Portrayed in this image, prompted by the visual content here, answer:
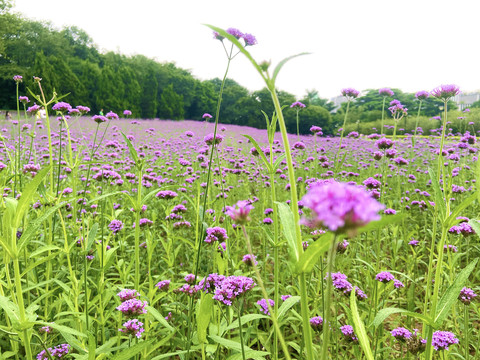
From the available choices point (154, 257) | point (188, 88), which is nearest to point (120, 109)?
point (188, 88)

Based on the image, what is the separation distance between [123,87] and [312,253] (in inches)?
1209

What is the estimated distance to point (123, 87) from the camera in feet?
91.5

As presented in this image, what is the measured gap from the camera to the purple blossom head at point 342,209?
0.45m

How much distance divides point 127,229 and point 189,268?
121 centimetres

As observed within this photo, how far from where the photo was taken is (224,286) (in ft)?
4.09

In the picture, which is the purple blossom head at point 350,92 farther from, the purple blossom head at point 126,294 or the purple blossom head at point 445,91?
the purple blossom head at point 126,294

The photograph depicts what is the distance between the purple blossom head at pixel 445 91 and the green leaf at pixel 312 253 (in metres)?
1.73

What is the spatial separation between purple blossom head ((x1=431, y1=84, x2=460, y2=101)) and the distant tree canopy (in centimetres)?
1552

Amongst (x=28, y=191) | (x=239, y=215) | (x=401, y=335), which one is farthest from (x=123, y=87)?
(x=239, y=215)

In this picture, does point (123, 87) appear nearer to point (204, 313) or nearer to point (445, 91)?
point (445, 91)

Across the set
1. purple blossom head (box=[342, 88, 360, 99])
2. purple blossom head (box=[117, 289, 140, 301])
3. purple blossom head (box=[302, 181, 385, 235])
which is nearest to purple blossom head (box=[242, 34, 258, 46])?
purple blossom head (box=[302, 181, 385, 235])

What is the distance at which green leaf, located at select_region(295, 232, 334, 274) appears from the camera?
613mm

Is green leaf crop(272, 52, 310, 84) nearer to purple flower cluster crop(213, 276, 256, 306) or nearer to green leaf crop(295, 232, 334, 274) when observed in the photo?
green leaf crop(295, 232, 334, 274)

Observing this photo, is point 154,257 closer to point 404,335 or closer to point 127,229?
point 127,229
